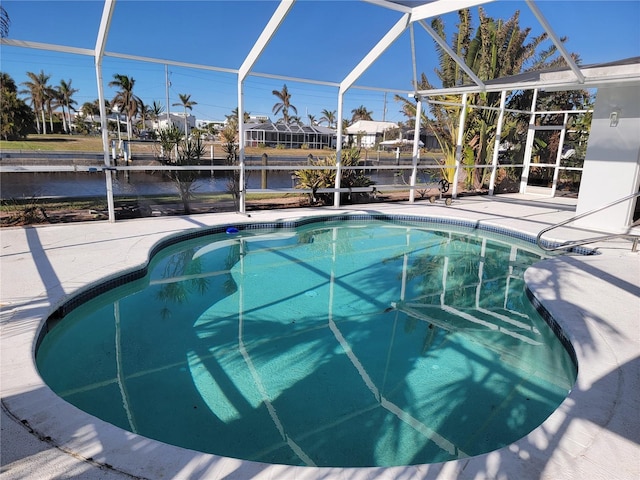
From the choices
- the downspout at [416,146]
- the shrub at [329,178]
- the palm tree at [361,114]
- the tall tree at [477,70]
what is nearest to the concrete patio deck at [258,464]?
the shrub at [329,178]

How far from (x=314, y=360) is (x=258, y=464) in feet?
6.11

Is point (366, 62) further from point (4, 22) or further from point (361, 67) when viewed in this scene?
point (4, 22)

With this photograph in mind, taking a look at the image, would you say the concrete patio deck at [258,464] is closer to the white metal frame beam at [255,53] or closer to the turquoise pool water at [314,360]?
the turquoise pool water at [314,360]

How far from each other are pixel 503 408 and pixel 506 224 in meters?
6.55

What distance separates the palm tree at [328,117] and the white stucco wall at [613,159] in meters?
49.5

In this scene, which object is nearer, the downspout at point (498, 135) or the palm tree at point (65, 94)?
the downspout at point (498, 135)

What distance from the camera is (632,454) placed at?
97.9 inches

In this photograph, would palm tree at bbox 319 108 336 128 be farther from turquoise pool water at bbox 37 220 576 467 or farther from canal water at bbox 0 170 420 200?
turquoise pool water at bbox 37 220 576 467

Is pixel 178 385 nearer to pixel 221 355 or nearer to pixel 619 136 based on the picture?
pixel 221 355

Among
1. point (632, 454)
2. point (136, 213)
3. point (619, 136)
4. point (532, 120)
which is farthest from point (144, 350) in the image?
point (532, 120)

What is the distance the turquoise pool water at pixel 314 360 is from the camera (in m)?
3.12

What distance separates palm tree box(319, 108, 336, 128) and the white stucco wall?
1950 inches

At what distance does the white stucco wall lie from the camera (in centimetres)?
820

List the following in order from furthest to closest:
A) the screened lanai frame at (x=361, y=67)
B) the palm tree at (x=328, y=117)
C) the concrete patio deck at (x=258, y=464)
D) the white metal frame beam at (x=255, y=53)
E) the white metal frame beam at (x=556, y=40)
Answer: the palm tree at (x=328, y=117) → the white metal frame beam at (x=255, y=53) → the screened lanai frame at (x=361, y=67) → the white metal frame beam at (x=556, y=40) → the concrete patio deck at (x=258, y=464)
